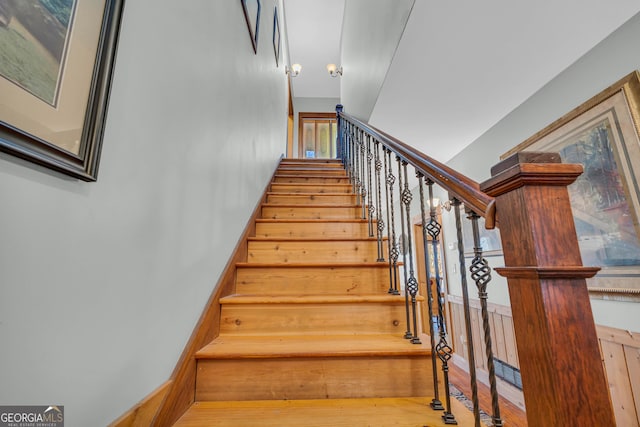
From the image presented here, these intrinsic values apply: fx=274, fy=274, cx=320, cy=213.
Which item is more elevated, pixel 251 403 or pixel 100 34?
pixel 100 34

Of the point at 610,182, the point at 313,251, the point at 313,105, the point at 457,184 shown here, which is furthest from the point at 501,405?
the point at 313,105

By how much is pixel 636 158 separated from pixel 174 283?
2.30m

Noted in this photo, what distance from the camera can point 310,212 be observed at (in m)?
2.34

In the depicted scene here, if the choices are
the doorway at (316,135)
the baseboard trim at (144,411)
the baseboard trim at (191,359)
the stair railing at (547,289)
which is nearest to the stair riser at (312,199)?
the baseboard trim at (191,359)

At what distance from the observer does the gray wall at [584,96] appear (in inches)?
61.3

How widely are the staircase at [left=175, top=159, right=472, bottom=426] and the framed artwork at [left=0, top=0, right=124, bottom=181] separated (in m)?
0.82

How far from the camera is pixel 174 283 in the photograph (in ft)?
2.97

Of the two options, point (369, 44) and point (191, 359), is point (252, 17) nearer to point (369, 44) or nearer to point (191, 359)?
point (369, 44)

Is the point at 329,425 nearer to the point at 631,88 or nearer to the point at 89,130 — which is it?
the point at 89,130

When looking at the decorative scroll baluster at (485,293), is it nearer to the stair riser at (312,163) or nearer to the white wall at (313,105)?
the stair riser at (312,163)

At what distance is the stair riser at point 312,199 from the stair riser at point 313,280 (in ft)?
3.60

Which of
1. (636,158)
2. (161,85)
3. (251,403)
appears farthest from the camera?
(636,158)

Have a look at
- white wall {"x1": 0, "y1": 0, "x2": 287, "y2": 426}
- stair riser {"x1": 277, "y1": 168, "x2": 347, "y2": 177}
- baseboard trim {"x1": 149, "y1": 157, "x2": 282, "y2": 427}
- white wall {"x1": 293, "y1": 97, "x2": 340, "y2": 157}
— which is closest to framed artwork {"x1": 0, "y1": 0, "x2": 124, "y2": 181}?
white wall {"x1": 0, "y1": 0, "x2": 287, "y2": 426}

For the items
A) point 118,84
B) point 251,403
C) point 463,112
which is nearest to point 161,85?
point 118,84
